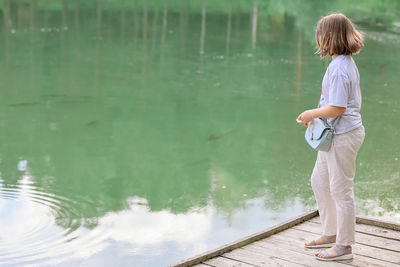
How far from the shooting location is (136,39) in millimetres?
14461

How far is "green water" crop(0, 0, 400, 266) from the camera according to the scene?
4.41m

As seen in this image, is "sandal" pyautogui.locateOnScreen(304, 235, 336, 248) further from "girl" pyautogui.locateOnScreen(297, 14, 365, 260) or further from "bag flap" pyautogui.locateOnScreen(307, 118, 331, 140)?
"bag flap" pyautogui.locateOnScreen(307, 118, 331, 140)

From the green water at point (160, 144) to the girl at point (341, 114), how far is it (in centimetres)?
122

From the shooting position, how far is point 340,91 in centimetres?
303

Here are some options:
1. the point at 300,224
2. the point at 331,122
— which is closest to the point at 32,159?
the point at 300,224

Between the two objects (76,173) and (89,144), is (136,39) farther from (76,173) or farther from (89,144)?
(76,173)

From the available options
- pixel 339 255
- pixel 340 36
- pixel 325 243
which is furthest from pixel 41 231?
pixel 340 36

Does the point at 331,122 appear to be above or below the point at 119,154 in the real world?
above

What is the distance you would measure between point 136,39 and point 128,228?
10409 millimetres

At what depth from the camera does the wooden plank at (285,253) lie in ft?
10.4

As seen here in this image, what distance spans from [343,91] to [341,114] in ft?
0.44

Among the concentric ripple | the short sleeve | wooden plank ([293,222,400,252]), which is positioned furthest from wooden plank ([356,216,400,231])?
the concentric ripple

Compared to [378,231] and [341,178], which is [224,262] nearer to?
[341,178]

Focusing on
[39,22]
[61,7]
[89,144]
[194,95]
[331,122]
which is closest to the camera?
[331,122]
